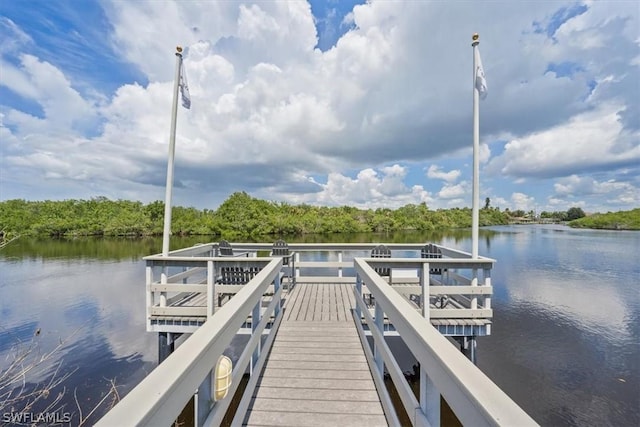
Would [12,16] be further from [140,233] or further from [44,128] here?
[140,233]

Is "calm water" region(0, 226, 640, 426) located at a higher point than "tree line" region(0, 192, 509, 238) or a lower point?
lower

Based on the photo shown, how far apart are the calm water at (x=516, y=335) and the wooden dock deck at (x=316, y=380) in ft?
7.64

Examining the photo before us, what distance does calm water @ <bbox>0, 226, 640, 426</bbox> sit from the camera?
5.50m

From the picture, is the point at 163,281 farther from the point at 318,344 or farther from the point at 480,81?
the point at 480,81

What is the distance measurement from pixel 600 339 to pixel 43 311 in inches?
674

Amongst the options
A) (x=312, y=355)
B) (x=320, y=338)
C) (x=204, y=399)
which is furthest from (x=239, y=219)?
(x=204, y=399)

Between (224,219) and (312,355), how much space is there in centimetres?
4166

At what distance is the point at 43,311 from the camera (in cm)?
964

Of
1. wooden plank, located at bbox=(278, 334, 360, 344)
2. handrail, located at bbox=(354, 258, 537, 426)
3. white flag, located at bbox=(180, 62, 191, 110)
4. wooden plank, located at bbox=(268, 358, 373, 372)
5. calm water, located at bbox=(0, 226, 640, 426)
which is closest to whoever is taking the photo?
handrail, located at bbox=(354, 258, 537, 426)

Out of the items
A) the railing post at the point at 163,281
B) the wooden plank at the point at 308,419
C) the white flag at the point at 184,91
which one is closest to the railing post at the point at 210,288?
the railing post at the point at 163,281

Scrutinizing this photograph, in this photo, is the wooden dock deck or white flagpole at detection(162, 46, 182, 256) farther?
white flagpole at detection(162, 46, 182, 256)

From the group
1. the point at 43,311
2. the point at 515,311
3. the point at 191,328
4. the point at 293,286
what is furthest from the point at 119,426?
the point at 43,311

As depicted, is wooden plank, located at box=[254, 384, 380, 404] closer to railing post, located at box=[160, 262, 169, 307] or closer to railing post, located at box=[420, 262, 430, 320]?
railing post, located at box=[420, 262, 430, 320]

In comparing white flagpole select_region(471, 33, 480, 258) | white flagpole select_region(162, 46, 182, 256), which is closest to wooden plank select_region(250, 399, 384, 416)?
white flagpole select_region(471, 33, 480, 258)
